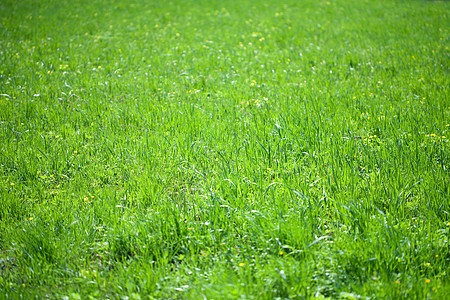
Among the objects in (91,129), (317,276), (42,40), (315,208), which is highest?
(42,40)

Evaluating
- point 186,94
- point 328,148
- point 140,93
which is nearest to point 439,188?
point 328,148

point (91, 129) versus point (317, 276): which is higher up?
point (91, 129)

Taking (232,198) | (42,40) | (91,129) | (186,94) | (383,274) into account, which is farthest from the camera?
(42,40)

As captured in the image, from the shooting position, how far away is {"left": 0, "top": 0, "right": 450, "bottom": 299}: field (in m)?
2.12

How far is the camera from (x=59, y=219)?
2654 mm

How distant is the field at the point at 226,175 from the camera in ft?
6.95

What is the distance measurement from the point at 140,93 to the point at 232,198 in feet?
10.0

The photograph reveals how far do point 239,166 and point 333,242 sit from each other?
1.27m

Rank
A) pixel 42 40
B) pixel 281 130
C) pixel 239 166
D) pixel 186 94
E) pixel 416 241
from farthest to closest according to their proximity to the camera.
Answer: pixel 42 40
pixel 186 94
pixel 281 130
pixel 239 166
pixel 416 241

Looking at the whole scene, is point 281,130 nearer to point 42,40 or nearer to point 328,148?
point 328,148

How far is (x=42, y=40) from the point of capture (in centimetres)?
813

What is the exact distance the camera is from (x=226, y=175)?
2.99m

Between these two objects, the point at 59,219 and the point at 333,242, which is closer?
the point at 333,242

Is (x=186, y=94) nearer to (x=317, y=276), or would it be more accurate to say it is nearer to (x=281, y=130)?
(x=281, y=130)
